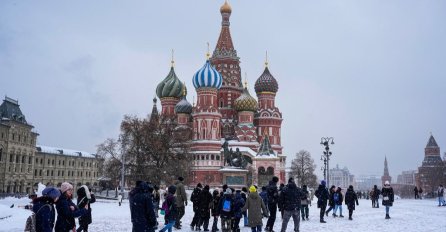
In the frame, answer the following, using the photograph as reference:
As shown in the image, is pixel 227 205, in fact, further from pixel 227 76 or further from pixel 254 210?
pixel 227 76

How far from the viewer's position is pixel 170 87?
73.3 metres

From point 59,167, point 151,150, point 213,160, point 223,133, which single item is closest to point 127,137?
point 151,150

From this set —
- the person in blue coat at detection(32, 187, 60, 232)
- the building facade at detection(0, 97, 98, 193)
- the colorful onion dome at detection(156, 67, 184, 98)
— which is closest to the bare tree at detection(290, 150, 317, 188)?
the colorful onion dome at detection(156, 67, 184, 98)

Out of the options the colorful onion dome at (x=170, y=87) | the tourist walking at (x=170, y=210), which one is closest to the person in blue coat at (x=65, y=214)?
the tourist walking at (x=170, y=210)

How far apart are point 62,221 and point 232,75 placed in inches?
2641

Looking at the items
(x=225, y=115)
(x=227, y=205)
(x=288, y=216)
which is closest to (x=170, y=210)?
(x=227, y=205)

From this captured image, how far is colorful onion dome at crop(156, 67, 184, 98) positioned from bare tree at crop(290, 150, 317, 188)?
991 inches

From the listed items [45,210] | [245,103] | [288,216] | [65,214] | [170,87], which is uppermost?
[170,87]

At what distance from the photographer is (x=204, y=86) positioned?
64.9 meters

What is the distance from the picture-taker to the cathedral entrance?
51531 mm

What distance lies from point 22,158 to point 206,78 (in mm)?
30246

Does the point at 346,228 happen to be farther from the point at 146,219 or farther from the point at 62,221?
the point at 62,221

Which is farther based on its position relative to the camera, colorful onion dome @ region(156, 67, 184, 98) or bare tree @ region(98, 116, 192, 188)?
colorful onion dome @ region(156, 67, 184, 98)

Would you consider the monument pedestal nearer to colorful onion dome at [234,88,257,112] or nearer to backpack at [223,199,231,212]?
colorful onion dome at [234,88,257,112]
